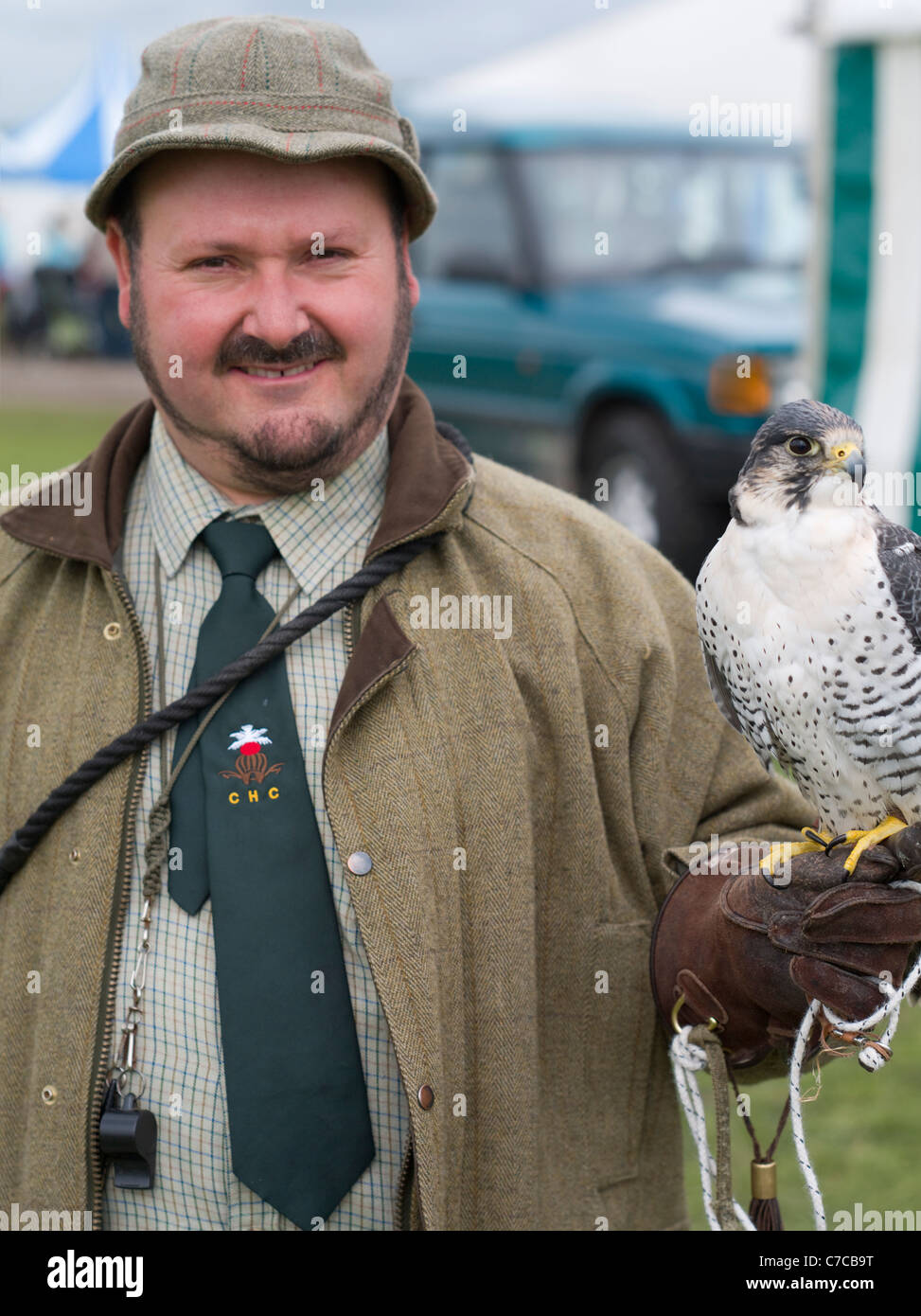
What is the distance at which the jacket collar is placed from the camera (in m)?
1.95

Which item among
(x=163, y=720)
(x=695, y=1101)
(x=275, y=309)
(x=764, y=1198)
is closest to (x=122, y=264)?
(x=275, y=309)

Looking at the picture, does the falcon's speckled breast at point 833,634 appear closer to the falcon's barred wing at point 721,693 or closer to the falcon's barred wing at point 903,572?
the falcon's barred wing at point 903,572

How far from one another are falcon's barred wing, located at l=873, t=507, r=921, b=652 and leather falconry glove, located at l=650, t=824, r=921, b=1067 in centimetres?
27

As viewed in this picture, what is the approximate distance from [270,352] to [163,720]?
0.50 metres

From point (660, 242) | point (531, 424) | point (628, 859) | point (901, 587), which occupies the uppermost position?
point (660, 242)

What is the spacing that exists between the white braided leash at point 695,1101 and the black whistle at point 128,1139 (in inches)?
26.7

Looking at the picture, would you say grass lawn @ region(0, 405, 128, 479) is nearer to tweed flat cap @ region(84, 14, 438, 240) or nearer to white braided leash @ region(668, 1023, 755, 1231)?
tweed flat cap @ region(84, 14, 438, 240)

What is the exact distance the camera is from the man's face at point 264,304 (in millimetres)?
1879

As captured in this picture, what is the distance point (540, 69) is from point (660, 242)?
209 centimetres

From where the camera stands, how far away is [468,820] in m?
1.90

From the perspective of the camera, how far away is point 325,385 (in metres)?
1.94

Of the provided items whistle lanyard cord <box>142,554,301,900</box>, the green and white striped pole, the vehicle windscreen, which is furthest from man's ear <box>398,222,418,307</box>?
the vehicle windscreen

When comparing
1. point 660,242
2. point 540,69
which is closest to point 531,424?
point 660,242
